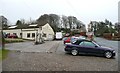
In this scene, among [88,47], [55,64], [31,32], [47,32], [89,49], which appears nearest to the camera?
[55,64]

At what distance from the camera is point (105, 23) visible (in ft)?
357

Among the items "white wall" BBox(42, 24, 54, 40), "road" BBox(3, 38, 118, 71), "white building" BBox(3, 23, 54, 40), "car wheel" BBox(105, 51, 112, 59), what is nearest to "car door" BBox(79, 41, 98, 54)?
"car wheel" BBox(105, 51, 112, 59)

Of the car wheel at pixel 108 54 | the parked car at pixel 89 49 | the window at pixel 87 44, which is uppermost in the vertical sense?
the window at pixel 87 44

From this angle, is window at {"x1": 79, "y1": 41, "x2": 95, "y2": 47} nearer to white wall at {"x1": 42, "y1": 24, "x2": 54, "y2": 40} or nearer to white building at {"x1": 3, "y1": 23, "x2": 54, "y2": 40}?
white building at {"x1": 3, "y1": 23, "x2": 54, "y2": 40}

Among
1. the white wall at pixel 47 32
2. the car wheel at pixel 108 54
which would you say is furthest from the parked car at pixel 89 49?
the white wall at pixel 47 32

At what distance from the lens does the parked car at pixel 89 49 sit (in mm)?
15648

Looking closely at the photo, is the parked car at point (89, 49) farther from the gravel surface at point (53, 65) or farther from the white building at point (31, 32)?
the white building at point (31, 32)

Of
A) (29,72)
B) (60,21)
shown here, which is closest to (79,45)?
(29,72)

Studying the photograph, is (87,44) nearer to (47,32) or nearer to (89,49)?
(89,49)

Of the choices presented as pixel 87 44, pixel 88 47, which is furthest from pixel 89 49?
pixel 87 44

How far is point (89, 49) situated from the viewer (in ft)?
52.1

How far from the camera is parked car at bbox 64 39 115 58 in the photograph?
51.3ft

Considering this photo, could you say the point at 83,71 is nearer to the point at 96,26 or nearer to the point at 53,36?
the point at 53,36

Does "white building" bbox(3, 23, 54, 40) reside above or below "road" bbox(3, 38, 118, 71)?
above
